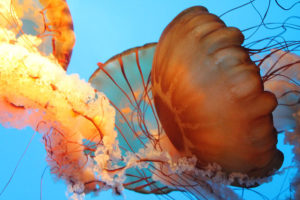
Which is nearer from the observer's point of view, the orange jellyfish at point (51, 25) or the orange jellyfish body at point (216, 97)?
the orange jellyfish body at point (216, 97)

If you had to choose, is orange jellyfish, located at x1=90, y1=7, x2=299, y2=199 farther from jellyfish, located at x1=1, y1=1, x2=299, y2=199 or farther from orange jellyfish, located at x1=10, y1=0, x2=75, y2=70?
orange jellyfish, located at x1=10, y1=0, x2=75, y2=70

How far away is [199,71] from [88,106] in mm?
845

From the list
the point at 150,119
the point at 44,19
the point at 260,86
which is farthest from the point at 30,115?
the point at 260,86

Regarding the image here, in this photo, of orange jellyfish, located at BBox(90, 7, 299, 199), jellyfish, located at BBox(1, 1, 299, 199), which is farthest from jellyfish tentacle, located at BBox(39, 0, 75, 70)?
orange jellyfish, located at BBox(90, 7, 299, 199)

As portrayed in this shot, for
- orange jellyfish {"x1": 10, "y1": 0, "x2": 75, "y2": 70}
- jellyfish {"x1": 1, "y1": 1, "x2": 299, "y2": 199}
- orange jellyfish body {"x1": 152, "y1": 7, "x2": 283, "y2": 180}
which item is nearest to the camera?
orange jellyfish body {"x1": 152, "y1": 7, "x2": 283, "y2": 180}

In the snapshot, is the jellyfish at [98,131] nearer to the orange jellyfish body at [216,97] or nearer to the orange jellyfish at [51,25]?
the orange jellyfish body at [216,97]

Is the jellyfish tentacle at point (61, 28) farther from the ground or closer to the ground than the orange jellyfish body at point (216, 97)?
farther from the ground

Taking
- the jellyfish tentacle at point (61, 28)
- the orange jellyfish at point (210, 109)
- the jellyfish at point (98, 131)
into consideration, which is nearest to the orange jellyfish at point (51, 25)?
the jellyfish tentacle at point (61, 28)

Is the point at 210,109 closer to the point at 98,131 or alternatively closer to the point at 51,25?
the point at 98,131

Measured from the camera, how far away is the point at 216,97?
1792mm

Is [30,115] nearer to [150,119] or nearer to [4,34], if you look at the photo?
[4,34]

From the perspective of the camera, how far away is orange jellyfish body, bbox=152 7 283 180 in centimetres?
176

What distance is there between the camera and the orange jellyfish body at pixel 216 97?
176 centimetres

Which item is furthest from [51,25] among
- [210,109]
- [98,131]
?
[210,109]
